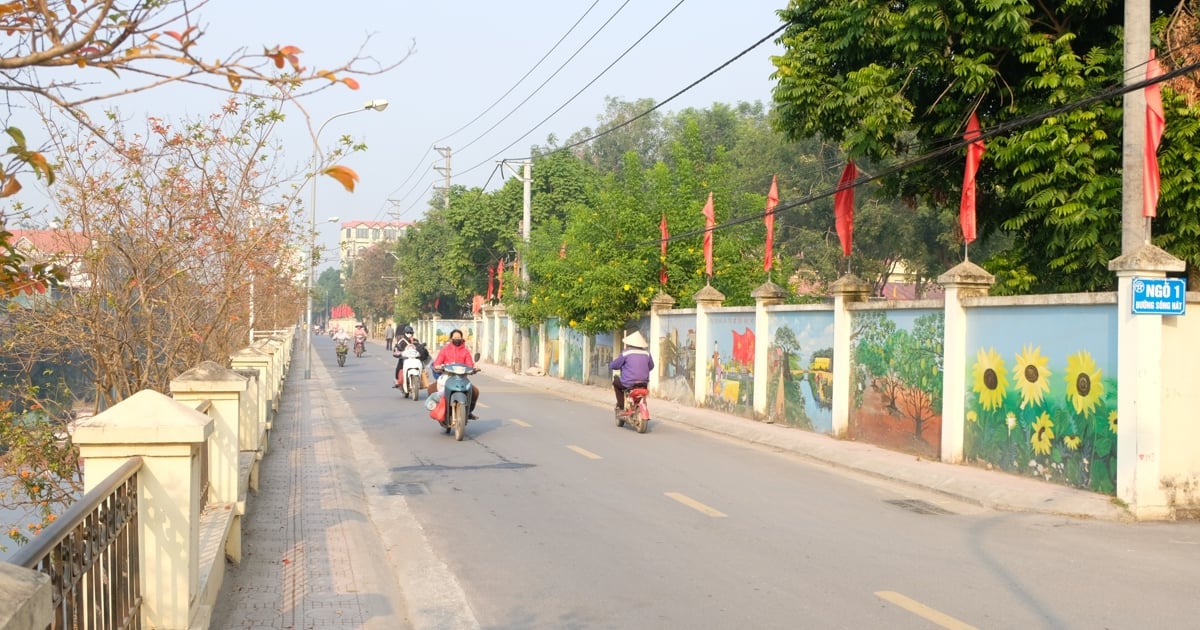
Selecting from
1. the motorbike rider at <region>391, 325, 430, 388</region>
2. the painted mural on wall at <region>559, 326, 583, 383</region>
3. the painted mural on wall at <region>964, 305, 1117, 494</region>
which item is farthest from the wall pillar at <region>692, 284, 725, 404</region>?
the painted mural on wall at <region>559, 326, 583, 383</region>

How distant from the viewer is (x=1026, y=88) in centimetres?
1516

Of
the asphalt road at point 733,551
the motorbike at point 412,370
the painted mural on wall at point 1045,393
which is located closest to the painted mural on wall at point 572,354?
the motorbike at point 412,370

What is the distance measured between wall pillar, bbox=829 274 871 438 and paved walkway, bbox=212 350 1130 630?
0.48 meters

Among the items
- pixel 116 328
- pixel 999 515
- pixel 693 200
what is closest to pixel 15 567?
pixel 116 328

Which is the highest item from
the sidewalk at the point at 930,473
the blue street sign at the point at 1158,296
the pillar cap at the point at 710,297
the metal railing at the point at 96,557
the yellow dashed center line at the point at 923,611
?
the pillar cap at the point at 710,297

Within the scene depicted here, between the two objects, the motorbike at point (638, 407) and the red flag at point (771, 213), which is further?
the red flag at point (771, 213)

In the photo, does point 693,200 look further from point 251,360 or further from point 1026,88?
point 251,360

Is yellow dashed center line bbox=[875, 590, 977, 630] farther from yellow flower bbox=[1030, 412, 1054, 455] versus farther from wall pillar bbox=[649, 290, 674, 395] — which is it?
wall pillar bbox=[649, 290, 674, 395]

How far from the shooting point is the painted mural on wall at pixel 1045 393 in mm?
11846

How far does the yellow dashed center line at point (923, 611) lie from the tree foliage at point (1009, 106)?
8.68m

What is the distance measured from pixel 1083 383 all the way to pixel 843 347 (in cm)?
584

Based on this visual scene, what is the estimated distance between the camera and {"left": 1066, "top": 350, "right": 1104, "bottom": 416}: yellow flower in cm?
1198

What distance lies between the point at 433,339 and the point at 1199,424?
58.8 metres

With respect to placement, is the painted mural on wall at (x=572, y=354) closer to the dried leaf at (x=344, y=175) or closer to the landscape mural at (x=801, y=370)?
the landscape mural at (x=801, y=370)
